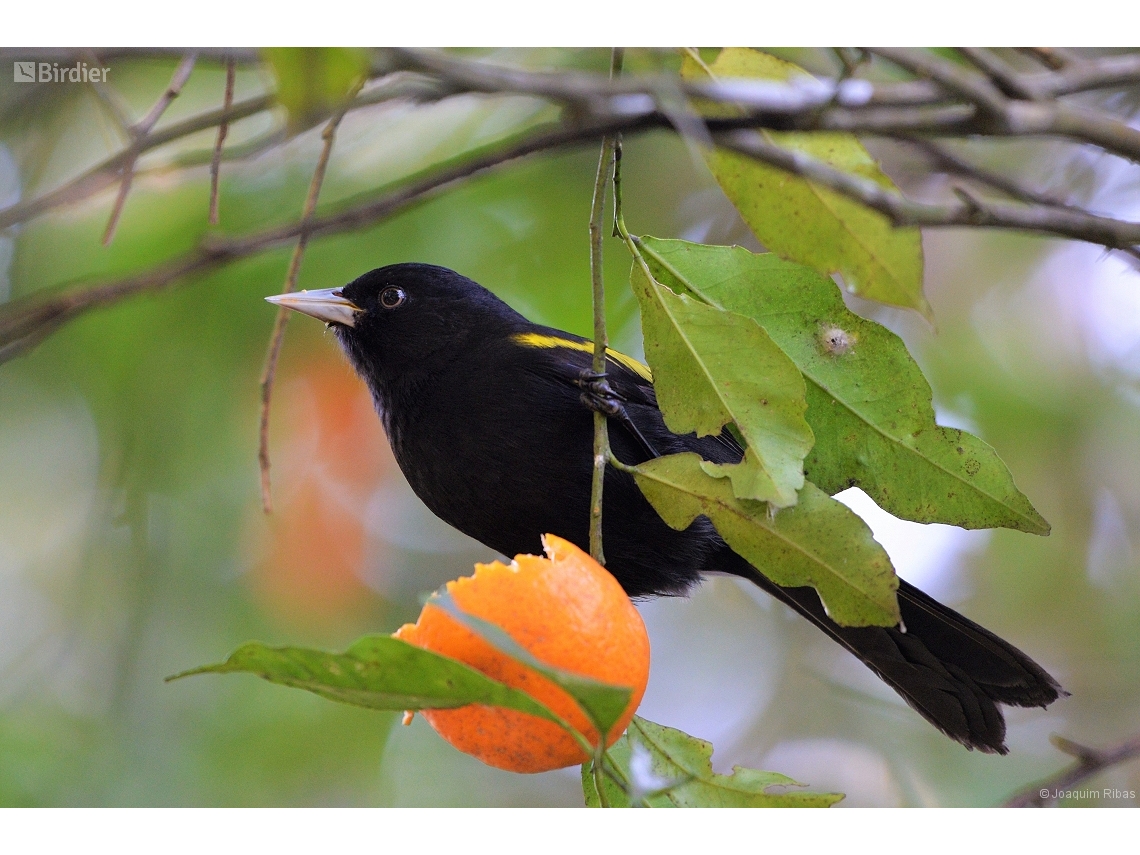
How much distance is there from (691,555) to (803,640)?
1308mm

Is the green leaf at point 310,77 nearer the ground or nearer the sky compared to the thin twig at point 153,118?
nearer the sky

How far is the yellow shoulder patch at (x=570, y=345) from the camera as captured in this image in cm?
235

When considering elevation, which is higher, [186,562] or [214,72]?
[214,72]

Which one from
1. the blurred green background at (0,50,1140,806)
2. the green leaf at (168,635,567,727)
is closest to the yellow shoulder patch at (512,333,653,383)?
the blurred green background at (0,50,1140,806)

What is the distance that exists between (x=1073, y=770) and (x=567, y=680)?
1.30 meters

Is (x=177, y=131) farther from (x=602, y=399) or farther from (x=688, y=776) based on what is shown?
(x=688, y=776)

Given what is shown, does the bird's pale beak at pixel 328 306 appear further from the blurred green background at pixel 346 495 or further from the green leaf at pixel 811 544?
the green leaf at pixel 811 544

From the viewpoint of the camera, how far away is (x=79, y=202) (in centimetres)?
214

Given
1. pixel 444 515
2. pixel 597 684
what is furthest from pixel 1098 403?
pixel 597 684


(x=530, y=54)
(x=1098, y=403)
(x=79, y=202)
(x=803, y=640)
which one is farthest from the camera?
(x=803, y=640)

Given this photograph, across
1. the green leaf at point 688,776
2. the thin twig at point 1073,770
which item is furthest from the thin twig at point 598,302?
the thin twig at point 1073,770

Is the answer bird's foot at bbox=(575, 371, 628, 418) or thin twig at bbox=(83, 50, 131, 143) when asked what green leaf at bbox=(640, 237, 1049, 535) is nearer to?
bird's foot at bbox=(575, 371, 628, 418)

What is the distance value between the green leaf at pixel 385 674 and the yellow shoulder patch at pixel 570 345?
51.2 inches

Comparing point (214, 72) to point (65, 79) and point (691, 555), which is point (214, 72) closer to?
point (65, 79)
